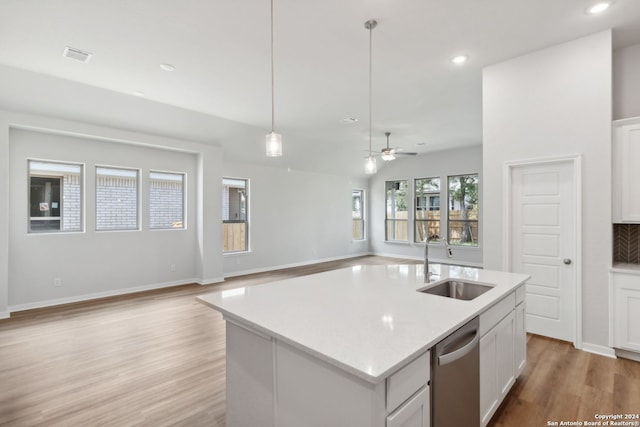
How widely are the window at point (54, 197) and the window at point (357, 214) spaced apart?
7.03 m

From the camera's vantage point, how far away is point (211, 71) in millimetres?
3750

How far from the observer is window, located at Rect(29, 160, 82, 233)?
185 inches

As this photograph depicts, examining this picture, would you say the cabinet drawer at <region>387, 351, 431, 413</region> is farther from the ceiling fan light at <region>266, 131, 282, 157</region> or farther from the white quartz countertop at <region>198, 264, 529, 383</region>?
the ceiling fan light at <region>266, 131, 282, 157</region>

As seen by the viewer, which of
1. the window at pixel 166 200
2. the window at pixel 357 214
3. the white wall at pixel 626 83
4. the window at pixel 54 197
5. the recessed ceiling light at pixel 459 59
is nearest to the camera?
the white wall at pixel 626 83

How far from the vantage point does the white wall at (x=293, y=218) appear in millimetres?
7363

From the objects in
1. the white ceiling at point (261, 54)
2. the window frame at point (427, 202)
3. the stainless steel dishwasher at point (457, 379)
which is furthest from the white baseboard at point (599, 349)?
the window frame at point (427, 202)

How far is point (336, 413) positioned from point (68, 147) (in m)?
5.77

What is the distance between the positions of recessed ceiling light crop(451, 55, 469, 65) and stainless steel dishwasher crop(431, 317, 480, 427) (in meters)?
3.00

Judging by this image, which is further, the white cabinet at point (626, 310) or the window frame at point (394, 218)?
the window frame at point (394, 218)

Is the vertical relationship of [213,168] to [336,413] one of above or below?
above

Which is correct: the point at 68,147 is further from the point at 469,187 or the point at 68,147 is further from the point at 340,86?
the point at 469,187

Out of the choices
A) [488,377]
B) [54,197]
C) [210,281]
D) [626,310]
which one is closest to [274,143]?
[488,377]

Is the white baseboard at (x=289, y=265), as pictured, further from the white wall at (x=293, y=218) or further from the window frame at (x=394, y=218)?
the window frame at (x=394, y=218)

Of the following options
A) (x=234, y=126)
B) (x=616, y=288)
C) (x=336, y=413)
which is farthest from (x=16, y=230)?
(x=616, y=288)
